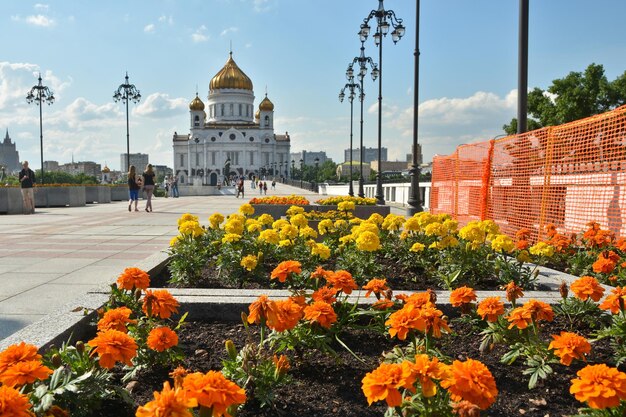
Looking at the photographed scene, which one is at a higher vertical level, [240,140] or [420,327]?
[240,140]

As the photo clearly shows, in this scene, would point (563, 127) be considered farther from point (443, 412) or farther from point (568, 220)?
point (443, 412)

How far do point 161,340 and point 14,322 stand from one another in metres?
2.57

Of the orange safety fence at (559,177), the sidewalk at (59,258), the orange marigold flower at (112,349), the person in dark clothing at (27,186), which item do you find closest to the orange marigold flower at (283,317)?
the orange marigold flower at (112,349)

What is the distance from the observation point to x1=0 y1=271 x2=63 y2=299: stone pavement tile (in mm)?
5840

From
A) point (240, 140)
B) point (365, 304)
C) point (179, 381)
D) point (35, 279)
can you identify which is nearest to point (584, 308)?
→ point (365, 304)

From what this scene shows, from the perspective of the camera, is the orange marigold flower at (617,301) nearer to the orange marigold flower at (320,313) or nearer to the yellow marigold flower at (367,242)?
the orange marigold flower at (320,313)

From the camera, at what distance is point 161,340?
8.89 ft

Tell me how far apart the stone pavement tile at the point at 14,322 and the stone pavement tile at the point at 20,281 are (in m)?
0.97

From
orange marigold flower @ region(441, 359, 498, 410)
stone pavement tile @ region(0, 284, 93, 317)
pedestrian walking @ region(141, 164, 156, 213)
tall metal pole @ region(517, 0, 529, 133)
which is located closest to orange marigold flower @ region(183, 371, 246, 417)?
orange marigold flower @ region(441, 359, 498, 410)

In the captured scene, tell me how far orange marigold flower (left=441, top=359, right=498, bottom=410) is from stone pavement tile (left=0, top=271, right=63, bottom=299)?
5.23 metres

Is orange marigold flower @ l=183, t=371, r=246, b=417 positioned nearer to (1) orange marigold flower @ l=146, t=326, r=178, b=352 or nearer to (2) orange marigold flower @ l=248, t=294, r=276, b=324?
(2) orange marigold flower @ l=248, t=294, r=276, b=324

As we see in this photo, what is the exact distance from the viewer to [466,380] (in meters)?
1.85

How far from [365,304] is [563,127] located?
5761mm

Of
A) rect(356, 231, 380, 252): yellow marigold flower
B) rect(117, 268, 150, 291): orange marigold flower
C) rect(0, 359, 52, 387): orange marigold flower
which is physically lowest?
rect(0, 359, 52, 387): orange marigold flower
